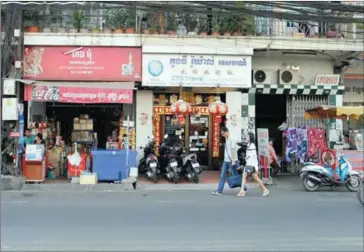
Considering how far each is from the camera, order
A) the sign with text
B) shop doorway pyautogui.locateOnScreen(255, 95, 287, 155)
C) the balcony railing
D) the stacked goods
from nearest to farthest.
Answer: the balcony railing → the stacked goods → the sign with text → shop doorway pyautogui.locateOnScreen(255, 95, 287, 155)

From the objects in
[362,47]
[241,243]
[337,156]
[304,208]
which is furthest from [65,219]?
[362,47]

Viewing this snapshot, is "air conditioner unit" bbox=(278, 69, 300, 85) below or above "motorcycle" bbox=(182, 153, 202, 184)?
above

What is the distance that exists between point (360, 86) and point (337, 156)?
21.9 feet

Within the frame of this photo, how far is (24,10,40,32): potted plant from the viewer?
16.5 meters

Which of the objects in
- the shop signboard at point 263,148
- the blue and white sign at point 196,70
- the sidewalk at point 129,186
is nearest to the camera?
the sidewalk at point 129,186

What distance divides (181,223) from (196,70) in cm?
941

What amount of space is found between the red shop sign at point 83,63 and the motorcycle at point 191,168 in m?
3.32

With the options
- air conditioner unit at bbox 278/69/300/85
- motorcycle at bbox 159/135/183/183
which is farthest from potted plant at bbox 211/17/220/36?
motorcycle at bbox 159/135/183/183

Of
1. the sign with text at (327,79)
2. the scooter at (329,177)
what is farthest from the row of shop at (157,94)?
the scooter at (329,177)

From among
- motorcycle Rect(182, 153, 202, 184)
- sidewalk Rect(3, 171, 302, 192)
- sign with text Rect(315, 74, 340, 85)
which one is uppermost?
sign with text Rect(315, 74, 340, 85)

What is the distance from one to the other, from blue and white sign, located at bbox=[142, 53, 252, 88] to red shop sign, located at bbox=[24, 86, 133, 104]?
1.09m

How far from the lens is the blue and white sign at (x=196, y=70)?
667 inches

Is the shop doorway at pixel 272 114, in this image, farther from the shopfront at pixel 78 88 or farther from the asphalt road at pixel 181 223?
the asphalt road at pixel 181 223

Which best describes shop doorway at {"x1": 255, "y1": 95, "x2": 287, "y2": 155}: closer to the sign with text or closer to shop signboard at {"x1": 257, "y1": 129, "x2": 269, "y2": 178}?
the sign with text
